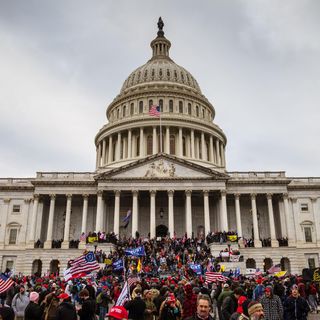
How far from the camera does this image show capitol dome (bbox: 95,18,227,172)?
227 feet

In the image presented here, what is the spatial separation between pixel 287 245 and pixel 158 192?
735 inches

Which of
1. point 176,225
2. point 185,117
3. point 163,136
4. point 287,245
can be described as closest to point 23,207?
point 176,225

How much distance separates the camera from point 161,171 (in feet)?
179

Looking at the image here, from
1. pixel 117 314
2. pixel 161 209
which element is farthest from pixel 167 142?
pixel 117 314

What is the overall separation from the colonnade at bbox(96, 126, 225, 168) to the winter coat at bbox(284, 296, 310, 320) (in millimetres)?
55977

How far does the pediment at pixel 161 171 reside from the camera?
54000 mm

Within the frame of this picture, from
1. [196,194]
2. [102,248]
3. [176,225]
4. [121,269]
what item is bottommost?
[121,269]

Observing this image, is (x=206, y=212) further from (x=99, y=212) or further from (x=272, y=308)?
(x=272, y=308)

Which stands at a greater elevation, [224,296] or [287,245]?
[287,245]

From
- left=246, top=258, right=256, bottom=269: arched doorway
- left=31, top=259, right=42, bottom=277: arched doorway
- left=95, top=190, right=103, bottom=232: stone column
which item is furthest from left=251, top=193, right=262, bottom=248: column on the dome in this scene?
left=31, top=259, right=42, bottom=277: arched doorway

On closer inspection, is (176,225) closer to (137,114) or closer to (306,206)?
(306,206)

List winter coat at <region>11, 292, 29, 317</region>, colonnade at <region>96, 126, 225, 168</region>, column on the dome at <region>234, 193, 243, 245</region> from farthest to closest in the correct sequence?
colonnade at <region>96, 126, 225, 168</region> → column on the dome at <region>234, 193, 243, 245</region> → winter coat at <region>11, 292, 29, 317</region>

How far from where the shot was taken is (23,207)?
57312mm

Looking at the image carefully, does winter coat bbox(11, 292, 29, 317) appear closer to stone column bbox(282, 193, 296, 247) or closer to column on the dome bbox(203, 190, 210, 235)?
column on the dome bbox(203, 190, 210, 235)
